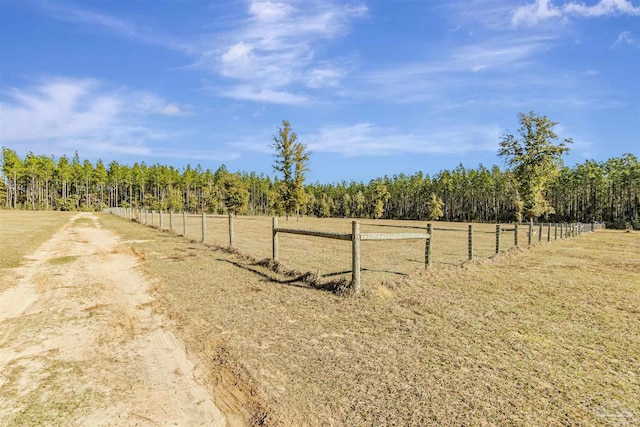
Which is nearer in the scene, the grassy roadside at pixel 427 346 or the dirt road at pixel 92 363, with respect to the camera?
the dirt road at pixel 92 363

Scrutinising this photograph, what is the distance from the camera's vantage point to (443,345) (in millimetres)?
5020

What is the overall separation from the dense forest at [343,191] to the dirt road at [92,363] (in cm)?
4826

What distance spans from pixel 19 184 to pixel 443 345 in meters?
120

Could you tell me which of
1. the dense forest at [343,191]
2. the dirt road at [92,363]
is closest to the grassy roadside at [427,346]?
the dirt road at [92,363]

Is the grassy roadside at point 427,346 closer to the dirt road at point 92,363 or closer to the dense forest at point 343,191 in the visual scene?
the dirt road at point 92,363

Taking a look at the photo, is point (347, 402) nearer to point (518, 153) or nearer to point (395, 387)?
point (395, 387)

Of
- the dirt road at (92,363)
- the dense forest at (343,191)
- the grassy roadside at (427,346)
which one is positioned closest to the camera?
the dirt road at (92,363)

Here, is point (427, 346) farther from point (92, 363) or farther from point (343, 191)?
point (343, 191)

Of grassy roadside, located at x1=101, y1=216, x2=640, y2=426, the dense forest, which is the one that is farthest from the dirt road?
the dense forest

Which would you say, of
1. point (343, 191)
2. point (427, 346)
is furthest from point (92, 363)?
point (343, 191)

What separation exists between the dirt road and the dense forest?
4826cm

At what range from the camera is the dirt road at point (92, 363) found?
11.1ft

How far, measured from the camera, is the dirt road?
338 centimetres

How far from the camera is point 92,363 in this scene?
441 cm
